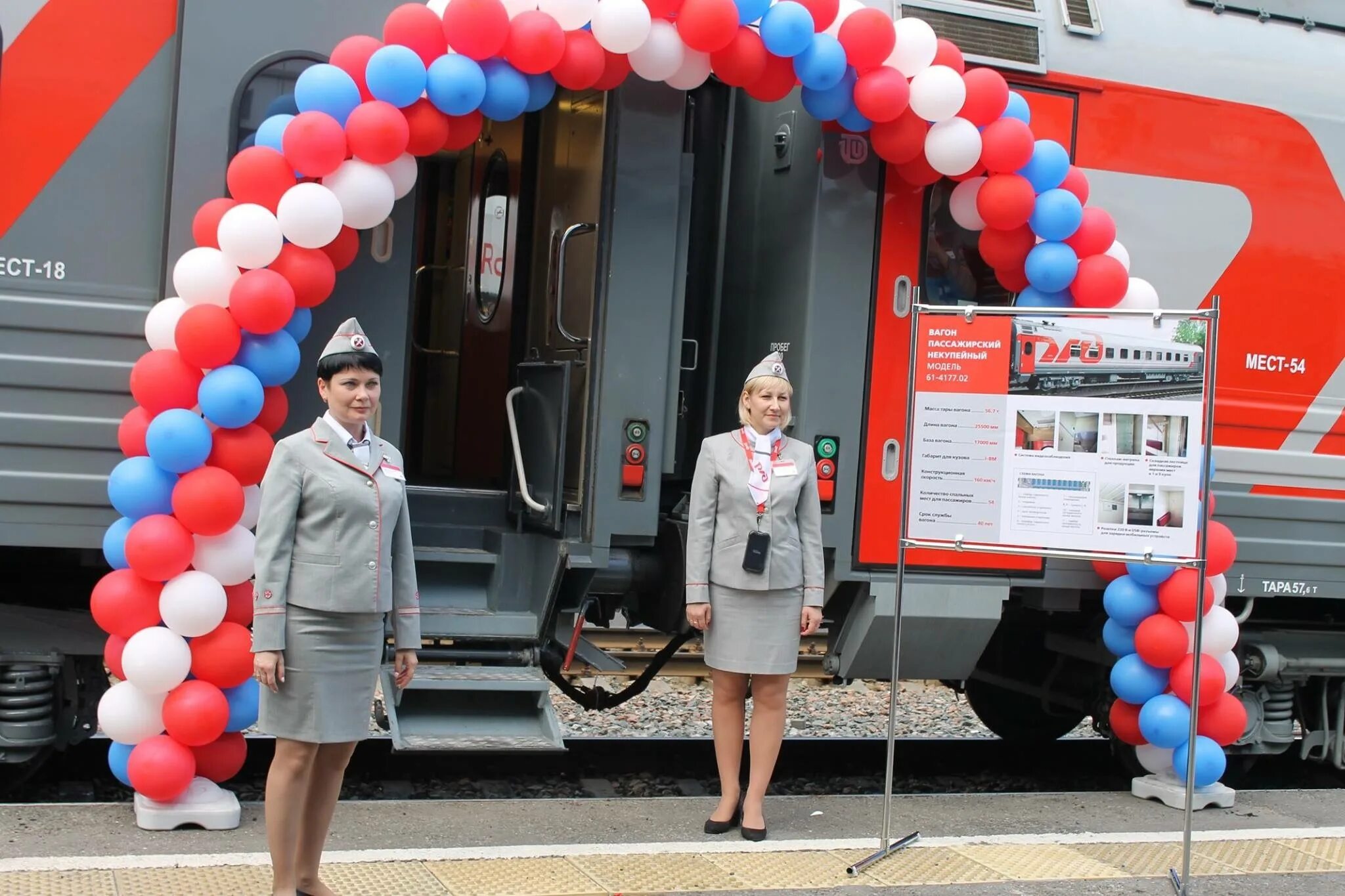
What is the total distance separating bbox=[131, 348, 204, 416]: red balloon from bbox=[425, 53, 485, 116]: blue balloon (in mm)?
1322

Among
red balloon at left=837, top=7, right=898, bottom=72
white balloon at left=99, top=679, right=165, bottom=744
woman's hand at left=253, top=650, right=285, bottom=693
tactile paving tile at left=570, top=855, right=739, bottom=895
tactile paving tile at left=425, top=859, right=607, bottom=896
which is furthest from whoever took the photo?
red balloon at left=837, top=7, right=898, bottom=72

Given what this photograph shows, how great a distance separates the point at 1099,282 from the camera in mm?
5988

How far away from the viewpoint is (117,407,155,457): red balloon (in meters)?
5.07

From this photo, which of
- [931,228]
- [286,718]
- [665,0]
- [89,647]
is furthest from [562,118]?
[286,718]

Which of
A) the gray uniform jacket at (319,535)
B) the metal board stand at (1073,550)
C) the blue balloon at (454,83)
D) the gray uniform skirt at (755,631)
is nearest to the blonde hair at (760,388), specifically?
the metal board stand at (1073,550)

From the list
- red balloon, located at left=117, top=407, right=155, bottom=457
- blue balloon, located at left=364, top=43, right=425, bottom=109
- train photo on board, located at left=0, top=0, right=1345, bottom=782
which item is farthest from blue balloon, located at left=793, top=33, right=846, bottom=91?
red balloon, located at left=117, top=407, right=155, bottom=457

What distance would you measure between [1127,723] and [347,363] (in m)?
4.09

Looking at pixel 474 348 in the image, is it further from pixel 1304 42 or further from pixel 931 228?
Answer: pixel 1304 42

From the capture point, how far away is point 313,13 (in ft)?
18.6

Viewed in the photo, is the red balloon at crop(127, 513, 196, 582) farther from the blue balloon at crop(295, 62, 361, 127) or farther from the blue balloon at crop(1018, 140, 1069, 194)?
the blue balloon at crop(1018, 140, 1069, 194)

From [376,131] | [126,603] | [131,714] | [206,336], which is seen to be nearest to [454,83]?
[376,131]

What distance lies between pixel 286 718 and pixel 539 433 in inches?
109

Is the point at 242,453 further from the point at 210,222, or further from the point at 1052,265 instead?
the point at 1052,265

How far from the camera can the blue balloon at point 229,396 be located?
495cm
